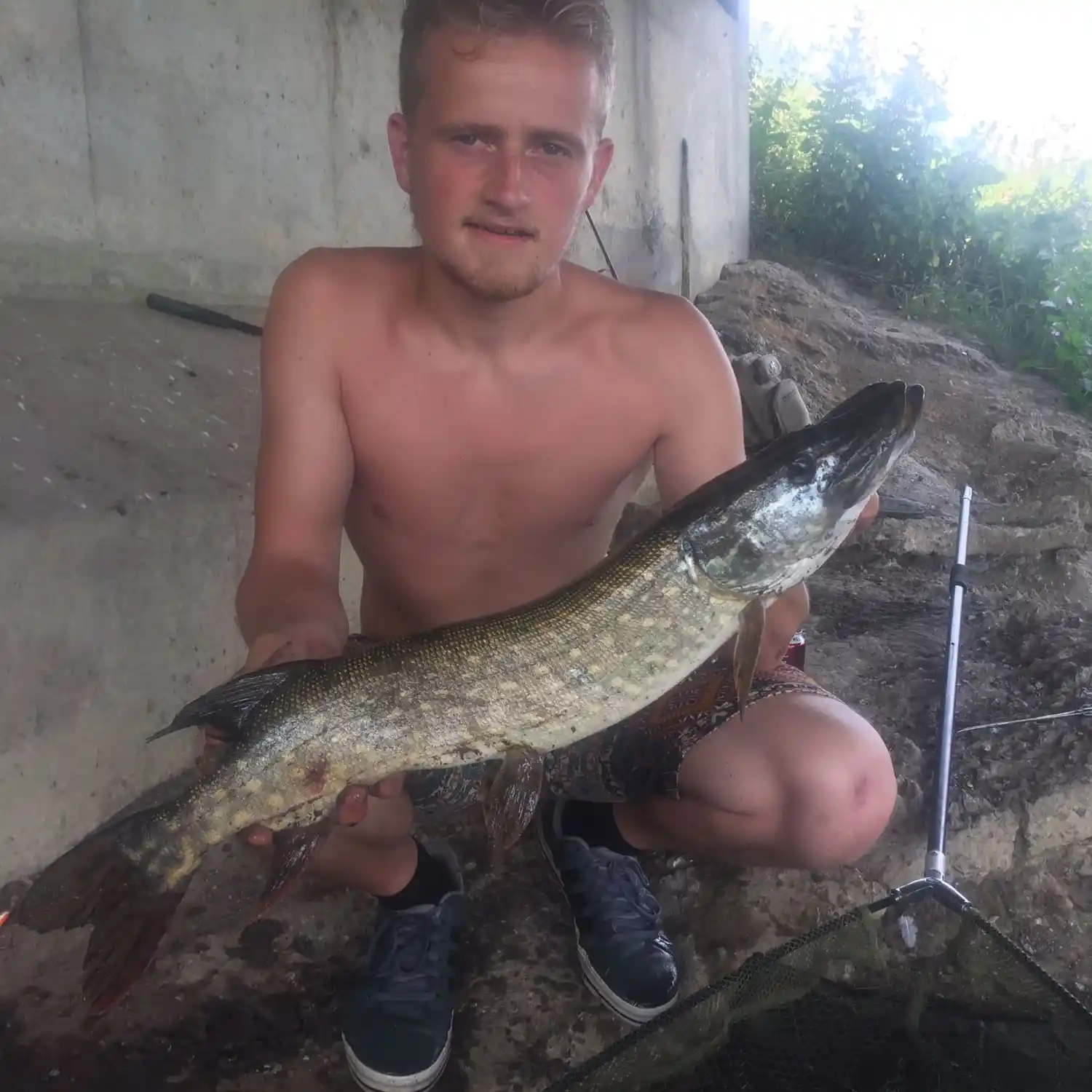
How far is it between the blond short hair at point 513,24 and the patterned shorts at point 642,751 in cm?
116

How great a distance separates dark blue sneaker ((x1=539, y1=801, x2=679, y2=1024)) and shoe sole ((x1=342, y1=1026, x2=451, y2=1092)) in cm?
35

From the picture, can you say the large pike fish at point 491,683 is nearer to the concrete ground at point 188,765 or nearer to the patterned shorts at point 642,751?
the patterned shorts at point 642,751

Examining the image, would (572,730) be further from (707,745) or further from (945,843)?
(945,843)

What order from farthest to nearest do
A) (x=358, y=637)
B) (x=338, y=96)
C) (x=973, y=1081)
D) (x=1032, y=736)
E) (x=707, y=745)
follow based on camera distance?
(x=338, y=96) → (x=1032, y=736) → (x=358, y=637) → (x=707, y=745) → (x=973, y=1081)

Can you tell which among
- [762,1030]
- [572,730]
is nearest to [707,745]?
[572,730]

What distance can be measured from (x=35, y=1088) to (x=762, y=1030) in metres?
1.28

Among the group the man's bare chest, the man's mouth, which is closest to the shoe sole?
the man's bare chest

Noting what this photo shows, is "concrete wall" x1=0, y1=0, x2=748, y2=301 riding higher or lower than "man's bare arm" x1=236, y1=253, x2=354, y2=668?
higher

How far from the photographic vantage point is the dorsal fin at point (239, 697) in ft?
4.91

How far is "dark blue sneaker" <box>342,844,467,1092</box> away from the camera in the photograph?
1677 millimetres

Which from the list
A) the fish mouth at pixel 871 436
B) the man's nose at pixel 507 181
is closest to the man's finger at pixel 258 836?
the fish mouth at pixel 871 436

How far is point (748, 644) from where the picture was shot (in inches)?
59.3

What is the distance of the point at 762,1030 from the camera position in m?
1.52

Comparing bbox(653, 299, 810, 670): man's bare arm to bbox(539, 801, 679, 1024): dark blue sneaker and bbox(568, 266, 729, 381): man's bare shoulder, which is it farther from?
bbox(539, 801, 679, 1024): dark blue sneaker
